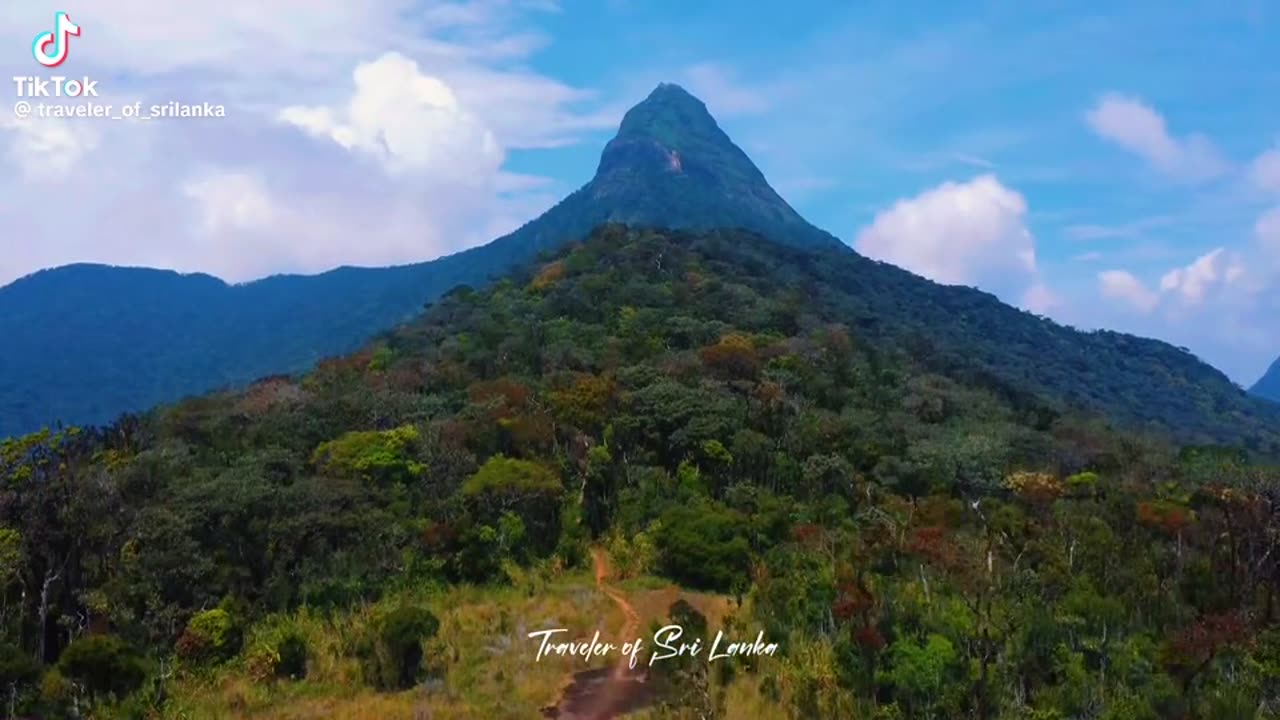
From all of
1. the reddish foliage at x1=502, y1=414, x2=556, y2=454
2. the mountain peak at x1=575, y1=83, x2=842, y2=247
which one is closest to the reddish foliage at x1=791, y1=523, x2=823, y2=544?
the reddish foliage at x1=502, y1=414, x2=556, y2=454

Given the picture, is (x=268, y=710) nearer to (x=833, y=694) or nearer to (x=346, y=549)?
(x=346, y=549)

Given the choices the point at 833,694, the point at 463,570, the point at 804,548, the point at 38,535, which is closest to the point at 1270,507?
the point at 804,548

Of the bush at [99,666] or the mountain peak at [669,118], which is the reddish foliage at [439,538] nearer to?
the bush at [99,666]

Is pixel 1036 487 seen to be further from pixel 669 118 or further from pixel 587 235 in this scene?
pixel 669 118

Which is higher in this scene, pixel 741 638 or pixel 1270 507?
pixel 1270 507

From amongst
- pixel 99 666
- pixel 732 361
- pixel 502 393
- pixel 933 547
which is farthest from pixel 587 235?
pixel 99 666
